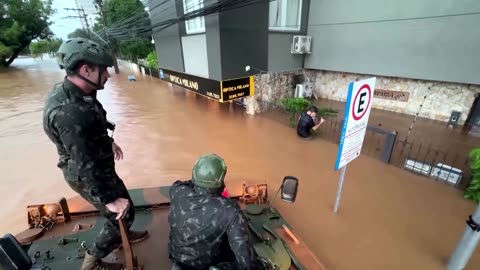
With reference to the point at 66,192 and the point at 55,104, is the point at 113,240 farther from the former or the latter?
the point at 66,192

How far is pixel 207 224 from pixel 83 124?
3.93 feet

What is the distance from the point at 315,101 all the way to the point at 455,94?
14.1 ft

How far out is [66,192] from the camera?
4445mm

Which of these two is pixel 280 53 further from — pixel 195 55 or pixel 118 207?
pixel 118 207

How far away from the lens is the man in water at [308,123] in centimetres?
598

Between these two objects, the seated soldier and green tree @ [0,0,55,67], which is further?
green tree @ [0,0,55,67]

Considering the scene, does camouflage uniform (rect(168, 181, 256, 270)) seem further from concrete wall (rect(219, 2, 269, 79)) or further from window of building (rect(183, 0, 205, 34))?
window of building (rect(183, 0, 205, 34))

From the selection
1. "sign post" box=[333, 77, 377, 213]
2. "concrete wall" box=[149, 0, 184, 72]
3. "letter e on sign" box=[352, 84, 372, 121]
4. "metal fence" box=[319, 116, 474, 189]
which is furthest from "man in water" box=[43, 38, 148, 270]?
"concrete wall" box=[149, 0, 184, 72]

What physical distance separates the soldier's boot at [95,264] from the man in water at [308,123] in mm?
5005

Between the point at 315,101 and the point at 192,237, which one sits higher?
the point at 192,237

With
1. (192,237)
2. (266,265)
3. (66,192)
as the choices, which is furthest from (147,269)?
(66,192)

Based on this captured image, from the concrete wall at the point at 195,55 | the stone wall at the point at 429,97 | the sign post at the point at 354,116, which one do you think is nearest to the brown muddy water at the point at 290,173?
the sign post at the point at 354,116

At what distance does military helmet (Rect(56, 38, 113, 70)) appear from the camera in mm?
1746

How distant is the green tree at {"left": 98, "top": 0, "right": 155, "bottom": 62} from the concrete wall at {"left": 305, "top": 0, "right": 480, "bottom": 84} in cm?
657
